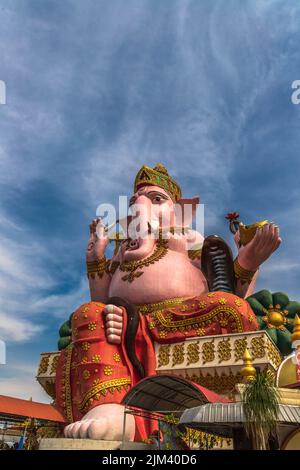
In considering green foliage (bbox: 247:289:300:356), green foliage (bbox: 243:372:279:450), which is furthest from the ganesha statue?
green foliage (bbox: 243:372:279:450)

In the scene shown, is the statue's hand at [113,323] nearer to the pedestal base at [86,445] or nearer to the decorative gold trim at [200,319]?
the decorative gold trim at [200,319]

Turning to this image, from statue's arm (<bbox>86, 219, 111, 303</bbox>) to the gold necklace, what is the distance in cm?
102

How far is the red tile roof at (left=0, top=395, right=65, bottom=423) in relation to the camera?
9516 mm

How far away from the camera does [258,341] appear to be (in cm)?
1102

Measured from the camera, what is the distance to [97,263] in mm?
15141

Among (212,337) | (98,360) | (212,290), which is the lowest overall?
(98,360)

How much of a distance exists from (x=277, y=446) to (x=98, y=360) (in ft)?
15.9

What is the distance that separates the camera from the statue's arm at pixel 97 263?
15000 millimetres

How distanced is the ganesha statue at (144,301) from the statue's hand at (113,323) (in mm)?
26

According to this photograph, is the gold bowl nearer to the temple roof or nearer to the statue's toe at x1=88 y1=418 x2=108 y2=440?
the temple roof

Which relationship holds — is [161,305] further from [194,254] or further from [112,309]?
[194,254]

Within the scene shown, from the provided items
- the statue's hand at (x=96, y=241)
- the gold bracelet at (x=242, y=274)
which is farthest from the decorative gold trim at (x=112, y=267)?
the gold bracelet at (x=242, y=274)
